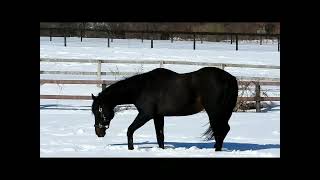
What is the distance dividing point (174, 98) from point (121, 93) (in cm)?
75

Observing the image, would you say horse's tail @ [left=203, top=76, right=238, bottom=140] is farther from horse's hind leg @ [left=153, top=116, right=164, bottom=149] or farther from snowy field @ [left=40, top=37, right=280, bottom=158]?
horse's hind leg @ [left=153, top=116, right=164, bottom=149]

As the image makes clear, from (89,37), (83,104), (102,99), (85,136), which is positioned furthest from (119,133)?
(89,37)

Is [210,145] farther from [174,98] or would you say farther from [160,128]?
[174,98]

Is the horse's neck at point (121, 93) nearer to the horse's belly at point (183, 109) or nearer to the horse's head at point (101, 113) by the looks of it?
the horse's head at point (101, 113)

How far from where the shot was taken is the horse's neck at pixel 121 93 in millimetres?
6773

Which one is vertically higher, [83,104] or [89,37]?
[89,37]

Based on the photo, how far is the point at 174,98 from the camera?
6.61 m

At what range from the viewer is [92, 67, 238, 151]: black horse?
648 cm

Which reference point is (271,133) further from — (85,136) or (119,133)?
(85,136)
